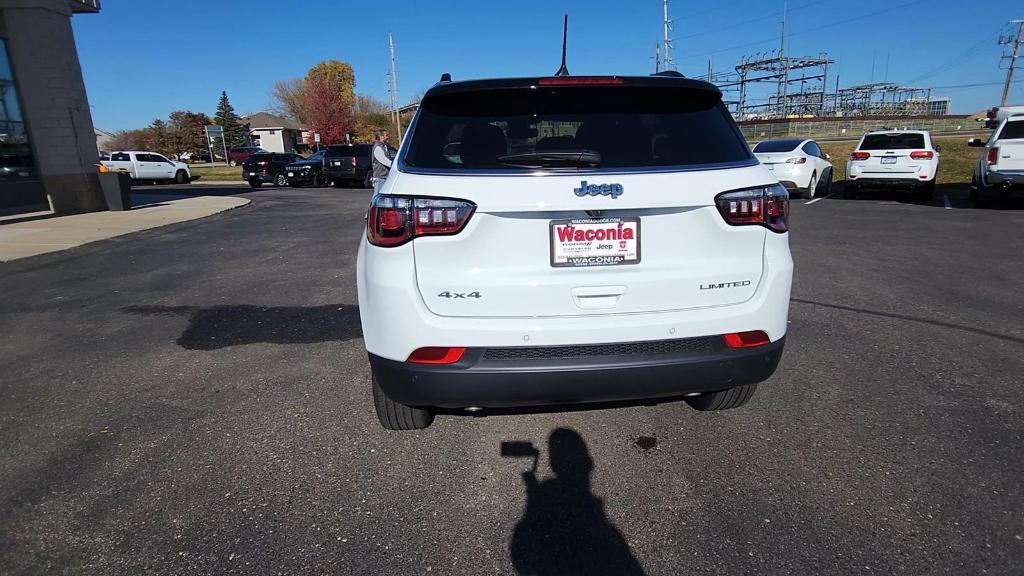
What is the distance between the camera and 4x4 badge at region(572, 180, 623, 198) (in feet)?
7.45

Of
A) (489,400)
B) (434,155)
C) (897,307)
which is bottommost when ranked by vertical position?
(897,307)

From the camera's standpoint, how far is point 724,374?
2.46 meters

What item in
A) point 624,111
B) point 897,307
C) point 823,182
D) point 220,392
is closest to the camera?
point 624,111

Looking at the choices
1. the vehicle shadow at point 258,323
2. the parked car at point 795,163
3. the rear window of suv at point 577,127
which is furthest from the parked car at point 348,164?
the rear window of suv at point 577,127

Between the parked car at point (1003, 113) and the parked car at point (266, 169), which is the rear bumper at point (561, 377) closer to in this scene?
the parked car at point (1003, 113)

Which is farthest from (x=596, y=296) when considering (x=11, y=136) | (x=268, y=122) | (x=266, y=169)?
(x=268, y=122)

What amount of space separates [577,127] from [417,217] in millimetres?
859

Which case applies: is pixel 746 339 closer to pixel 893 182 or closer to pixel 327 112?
pixel 893 182

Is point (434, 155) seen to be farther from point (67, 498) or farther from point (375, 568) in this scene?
point (67, 498)

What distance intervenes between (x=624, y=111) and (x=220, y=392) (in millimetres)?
2983

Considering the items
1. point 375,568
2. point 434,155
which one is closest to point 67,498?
point 375,568

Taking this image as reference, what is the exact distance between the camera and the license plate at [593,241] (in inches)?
90.4

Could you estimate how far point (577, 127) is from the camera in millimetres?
2564

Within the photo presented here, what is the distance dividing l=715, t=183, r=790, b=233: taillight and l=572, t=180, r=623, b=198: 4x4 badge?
0.45 meters
